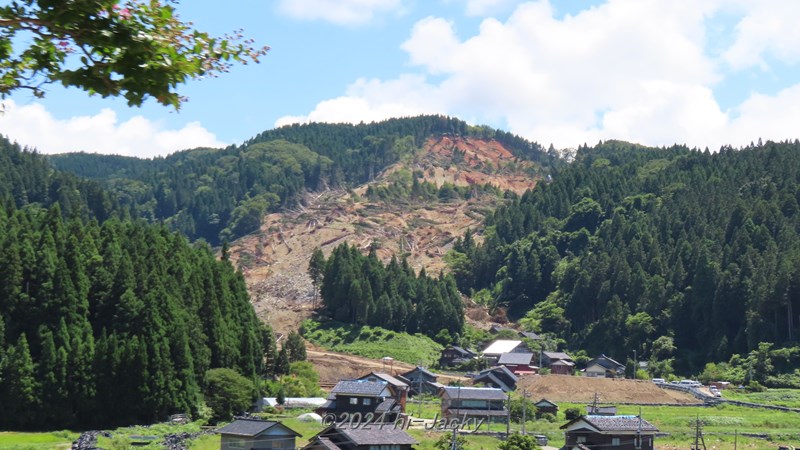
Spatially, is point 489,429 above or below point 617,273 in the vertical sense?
below

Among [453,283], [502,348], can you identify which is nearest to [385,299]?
[453,283]

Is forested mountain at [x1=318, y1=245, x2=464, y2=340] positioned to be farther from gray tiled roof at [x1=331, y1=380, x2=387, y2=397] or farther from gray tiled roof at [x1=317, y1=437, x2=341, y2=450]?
gray tiled roof at [x1=317, y1=437, x2=341, y2=450]

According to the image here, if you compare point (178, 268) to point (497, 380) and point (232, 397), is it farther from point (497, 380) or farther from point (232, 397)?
point (497, 380)

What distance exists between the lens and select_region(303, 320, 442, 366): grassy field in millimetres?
98188

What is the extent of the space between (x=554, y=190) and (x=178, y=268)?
89117 millimetres

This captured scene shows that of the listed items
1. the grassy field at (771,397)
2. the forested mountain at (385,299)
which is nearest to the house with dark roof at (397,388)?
the grassy field at (771,397)

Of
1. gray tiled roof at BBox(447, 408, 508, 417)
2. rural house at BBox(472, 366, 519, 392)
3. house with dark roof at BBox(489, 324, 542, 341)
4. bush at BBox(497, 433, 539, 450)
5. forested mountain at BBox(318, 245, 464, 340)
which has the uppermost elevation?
forested mountain at BBox(318, 245, 464, 340)

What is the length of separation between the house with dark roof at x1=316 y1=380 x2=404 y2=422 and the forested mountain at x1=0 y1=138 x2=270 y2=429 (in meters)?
8.47

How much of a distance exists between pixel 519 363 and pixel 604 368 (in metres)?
7.84

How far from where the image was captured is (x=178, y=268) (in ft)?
237

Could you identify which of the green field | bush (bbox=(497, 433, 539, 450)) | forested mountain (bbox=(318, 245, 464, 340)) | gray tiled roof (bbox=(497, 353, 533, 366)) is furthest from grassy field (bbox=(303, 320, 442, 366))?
bush (bbox=(497, 433, 539, 450))

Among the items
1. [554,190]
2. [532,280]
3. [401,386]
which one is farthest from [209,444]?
[554,190]

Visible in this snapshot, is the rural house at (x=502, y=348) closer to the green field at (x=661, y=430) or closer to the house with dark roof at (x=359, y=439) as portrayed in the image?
the green field at (x=661, y=430)

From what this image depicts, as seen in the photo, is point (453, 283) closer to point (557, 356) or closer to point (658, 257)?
point (557, 356)
